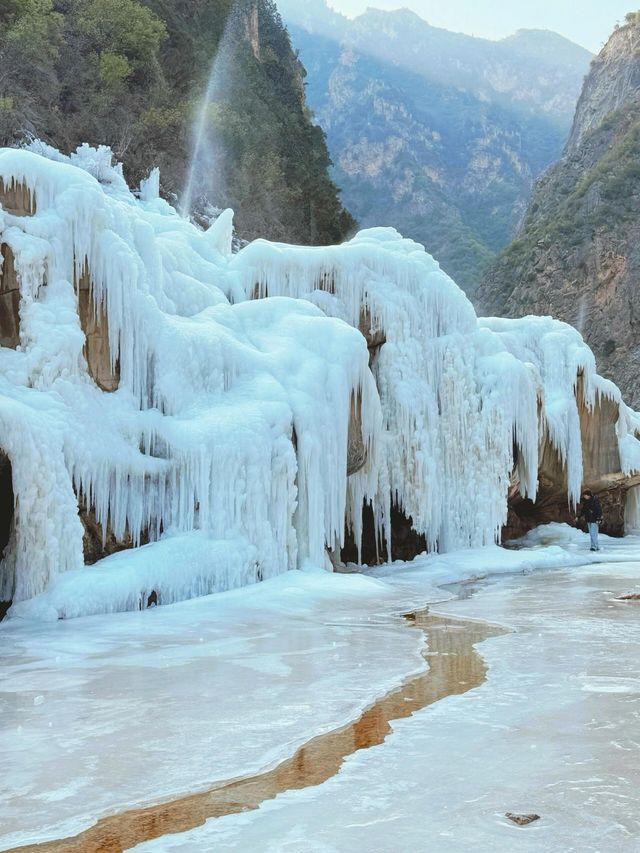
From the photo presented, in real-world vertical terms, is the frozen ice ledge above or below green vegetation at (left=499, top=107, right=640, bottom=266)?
below

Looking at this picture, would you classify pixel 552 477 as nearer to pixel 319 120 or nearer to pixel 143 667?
pixel 143 667

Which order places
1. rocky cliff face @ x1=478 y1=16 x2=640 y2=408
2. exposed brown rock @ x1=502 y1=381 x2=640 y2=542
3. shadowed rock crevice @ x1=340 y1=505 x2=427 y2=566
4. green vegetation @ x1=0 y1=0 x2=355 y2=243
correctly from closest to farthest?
shadowed rock crevice @ x1=340 y1=505 x2=427 y2=566 → exposed brown rock @ x1=502 y1=381 x2=640 y2=542 → green vegetation @ x1=0 y1=0 x2=355 y2=243 → rocky cliff face @ x1=478 y1=16 x2=640 y2=408

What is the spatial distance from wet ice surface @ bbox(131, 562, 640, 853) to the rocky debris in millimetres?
24

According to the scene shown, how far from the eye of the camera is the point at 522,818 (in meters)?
2.84

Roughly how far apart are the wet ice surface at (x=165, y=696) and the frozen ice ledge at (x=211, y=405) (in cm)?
135

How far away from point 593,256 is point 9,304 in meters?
42.4

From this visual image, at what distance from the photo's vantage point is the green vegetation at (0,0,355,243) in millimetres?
21391

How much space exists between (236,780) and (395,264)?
13584mm

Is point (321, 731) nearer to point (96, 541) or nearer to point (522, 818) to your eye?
point (522, 818)

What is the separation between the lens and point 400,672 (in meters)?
5.45

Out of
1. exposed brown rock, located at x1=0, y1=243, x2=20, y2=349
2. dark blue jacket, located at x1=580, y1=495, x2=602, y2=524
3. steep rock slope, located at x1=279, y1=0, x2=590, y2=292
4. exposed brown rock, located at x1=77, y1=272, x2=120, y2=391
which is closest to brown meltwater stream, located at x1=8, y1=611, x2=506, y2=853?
exposed brown rock, located at x1=77, y1=272, x2=120, y2=391

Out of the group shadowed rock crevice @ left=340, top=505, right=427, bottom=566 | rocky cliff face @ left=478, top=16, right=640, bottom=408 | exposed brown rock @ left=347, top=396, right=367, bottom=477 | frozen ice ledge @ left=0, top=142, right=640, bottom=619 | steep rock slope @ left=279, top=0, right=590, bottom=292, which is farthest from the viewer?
steep rock slope @ left=279, top=0, right=590, bottom=292

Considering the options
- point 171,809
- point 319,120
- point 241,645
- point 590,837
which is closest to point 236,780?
point 171,809

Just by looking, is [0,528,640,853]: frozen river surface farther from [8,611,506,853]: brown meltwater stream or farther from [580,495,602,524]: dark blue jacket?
[580,495,602,524]: dark blue jacket
